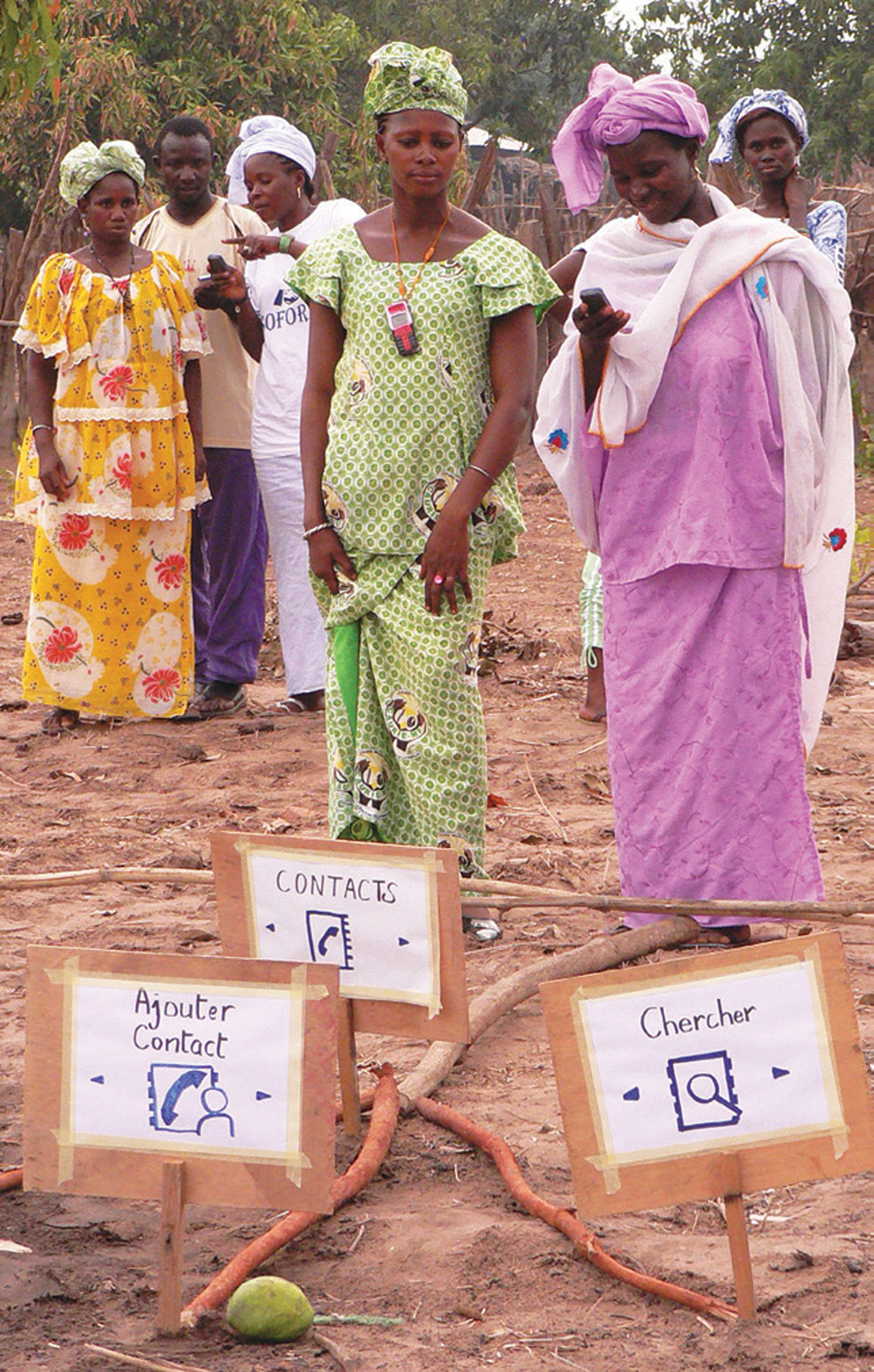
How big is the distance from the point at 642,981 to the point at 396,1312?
21.6 inches

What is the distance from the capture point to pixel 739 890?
358 cm

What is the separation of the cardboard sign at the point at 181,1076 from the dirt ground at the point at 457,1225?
0.21m

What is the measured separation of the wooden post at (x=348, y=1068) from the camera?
2.72m


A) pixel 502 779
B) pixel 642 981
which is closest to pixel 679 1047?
pixel 642 981

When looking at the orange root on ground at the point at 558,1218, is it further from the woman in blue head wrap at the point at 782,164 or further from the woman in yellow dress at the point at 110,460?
the woman in yellow dress at the point at 110,460

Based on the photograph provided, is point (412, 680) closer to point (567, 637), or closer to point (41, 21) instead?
point (41, 21)

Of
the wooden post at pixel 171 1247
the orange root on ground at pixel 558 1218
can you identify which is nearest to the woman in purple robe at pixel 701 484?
the orange root on ground at pixel 558 1218

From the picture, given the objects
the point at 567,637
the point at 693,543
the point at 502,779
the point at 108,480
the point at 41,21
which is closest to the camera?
the point at 41,21

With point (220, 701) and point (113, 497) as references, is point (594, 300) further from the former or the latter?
point (220, 701)

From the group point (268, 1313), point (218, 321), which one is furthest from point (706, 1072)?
point (218, 321)

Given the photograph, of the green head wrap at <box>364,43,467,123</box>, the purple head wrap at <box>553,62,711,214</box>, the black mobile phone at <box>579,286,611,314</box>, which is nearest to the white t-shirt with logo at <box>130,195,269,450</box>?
the green head wrap at <box>364,43,467,123</box>

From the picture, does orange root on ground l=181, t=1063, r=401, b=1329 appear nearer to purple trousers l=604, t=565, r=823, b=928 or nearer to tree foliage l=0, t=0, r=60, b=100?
purple trousers l=604, t=565, r=823, b=928

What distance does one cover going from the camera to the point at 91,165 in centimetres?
542

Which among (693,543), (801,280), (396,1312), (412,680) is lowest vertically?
(396,1312)
